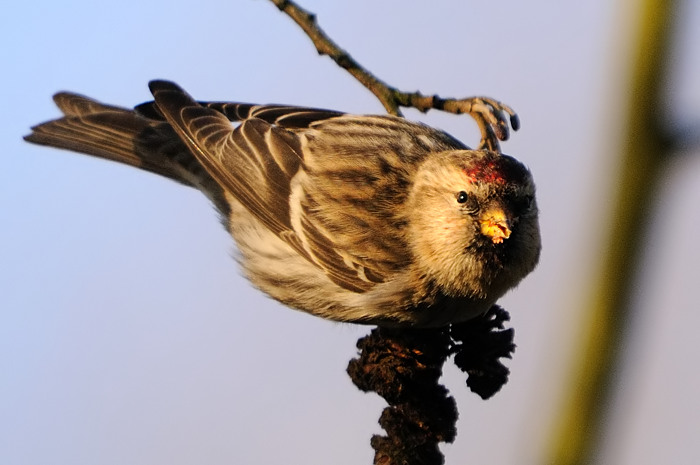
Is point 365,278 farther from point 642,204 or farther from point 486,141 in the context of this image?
point 642,204

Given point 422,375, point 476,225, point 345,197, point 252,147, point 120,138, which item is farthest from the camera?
point 120,138

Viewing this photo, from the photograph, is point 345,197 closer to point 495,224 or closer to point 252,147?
point 252,147

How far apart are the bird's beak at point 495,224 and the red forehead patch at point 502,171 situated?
0.09 metres

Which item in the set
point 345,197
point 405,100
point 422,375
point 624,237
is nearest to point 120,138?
point 345,197

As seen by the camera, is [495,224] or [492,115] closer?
[492,115]

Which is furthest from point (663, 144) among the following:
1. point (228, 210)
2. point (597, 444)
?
point (228, 210)

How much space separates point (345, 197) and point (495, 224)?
0.54 meters

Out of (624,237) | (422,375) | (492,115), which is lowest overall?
(624,237)

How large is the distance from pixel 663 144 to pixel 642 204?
57mm

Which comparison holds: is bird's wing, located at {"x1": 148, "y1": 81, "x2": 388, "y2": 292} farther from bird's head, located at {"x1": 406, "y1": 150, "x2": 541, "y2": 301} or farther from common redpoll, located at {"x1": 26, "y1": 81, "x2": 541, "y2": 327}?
bird's head, located at {"x1": 406, "y1": 150, "x2": 541, "y2": 301}

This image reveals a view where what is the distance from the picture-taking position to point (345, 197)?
2.73 metres

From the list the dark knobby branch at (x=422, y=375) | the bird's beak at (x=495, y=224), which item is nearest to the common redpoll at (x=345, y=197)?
the bird's beak at (x=495, y=224)

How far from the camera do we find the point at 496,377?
6.58 feet

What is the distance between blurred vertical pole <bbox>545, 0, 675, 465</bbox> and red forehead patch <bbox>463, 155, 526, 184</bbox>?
161cm
